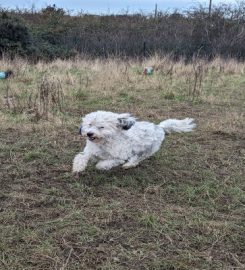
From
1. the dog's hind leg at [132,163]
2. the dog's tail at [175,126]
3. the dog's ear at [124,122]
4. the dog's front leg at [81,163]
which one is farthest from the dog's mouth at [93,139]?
the dog's tail at [175,126]

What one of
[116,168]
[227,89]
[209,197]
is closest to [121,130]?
[116,168]

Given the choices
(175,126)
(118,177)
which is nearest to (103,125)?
(118,177)

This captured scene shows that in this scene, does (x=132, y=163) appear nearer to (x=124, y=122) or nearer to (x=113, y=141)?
(x=113, y=141)

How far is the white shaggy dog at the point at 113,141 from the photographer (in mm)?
4402

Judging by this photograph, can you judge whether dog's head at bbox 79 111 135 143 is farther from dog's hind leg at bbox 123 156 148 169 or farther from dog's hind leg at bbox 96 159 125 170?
dog's hind leg at bbox 123 156 148 169

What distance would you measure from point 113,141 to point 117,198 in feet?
2.45

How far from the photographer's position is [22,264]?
2.84m

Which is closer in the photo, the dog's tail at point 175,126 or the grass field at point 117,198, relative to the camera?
the grass field at point 117,198

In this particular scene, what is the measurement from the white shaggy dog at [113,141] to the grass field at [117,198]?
0.14 metres

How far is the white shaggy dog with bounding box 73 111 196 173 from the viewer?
173 inches

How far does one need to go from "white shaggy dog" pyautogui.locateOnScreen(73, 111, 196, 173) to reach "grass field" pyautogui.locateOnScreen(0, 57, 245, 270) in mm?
137

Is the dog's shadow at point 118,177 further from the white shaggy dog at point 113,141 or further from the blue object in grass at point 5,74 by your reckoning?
the blue object in grass at point 5,74

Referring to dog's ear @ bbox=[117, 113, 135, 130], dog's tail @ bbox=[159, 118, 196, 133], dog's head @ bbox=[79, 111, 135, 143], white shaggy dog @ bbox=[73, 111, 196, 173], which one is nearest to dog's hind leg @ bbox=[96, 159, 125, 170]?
white shaggy dog @ bbox=[73, 111, 196, 173]

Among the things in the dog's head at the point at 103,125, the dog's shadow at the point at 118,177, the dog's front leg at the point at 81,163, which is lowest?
the dog's shadow at the point at 118,177
